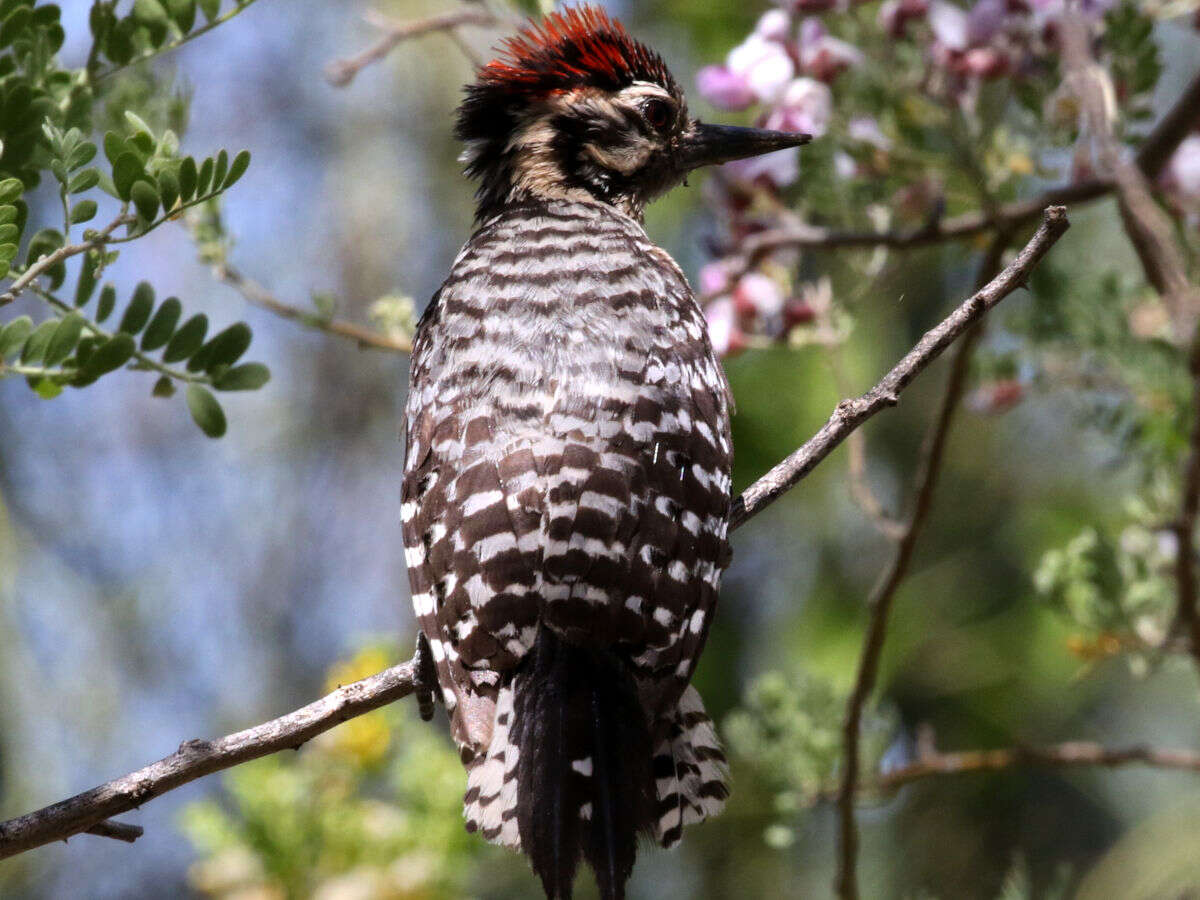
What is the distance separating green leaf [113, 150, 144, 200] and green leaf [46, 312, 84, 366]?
213 mm

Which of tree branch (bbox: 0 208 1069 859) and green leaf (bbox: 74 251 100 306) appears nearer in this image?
tree branch (bbox: 0 208 1069 859)

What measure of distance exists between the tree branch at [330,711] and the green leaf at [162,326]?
66 centimetres

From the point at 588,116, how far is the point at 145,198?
181 centimetres

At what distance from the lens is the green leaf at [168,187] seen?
2.17 metres

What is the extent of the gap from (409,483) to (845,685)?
266cm

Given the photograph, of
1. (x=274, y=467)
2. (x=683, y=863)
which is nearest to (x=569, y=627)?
(x=683, y=863)

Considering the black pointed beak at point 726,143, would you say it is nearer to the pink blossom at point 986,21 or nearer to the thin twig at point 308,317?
the pink blossom at point 986,21

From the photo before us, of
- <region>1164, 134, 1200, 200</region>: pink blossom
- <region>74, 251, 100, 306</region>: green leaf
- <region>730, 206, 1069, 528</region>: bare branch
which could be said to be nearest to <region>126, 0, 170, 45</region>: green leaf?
<region>74, 251, 100, 306</region>: green leaf

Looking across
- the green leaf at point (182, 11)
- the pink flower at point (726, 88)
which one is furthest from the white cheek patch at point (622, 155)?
the green leaf at point (182, 11)

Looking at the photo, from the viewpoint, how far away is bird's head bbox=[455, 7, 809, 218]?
3752 mm

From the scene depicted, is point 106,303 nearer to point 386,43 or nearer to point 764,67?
point 386,43

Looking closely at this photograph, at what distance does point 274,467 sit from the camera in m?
7.38

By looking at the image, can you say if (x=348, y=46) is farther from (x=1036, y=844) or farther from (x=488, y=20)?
(x=1036, y=844)

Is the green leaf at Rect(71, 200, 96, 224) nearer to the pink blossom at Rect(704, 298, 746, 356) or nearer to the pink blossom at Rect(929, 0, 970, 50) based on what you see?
the pink blossom at Rect(704, 298, 746, 356)
